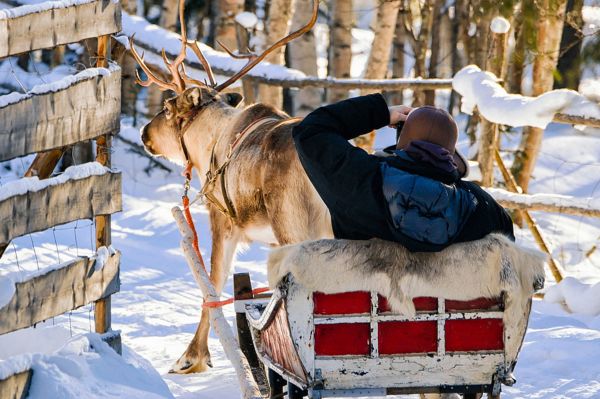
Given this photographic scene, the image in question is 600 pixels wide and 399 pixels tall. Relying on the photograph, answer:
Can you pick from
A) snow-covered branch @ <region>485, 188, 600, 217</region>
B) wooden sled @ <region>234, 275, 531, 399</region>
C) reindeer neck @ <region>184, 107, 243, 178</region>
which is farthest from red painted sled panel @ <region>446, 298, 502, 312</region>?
snow-covered branch @ <region>485, 188, 600, 217</region>

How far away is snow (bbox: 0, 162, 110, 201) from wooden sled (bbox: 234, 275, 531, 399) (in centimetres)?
126

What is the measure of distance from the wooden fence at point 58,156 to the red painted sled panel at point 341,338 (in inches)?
49.1

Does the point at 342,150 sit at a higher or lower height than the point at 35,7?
lower

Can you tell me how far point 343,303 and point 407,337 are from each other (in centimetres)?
26

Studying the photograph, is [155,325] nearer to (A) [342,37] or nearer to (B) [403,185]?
(B) [403,185]

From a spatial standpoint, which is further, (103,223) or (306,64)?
(306,64)

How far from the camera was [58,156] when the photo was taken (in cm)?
509

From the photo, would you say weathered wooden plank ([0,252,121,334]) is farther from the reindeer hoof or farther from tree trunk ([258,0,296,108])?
tree trunk ([258,0,296,108])

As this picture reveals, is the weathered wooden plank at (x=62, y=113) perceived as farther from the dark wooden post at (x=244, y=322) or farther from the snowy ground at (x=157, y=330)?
the dark wooden post at (x=244, y=322)

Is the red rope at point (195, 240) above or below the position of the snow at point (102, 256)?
below

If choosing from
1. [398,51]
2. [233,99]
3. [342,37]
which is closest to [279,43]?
[233,99]

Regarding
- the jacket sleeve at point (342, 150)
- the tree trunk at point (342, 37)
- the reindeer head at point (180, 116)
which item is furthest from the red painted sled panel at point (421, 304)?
the tree trunk at point (342, 37)

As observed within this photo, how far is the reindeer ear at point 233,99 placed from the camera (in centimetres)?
695

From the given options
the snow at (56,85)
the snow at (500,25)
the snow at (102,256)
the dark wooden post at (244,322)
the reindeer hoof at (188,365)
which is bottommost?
the reindeer hoof at (188,365)
